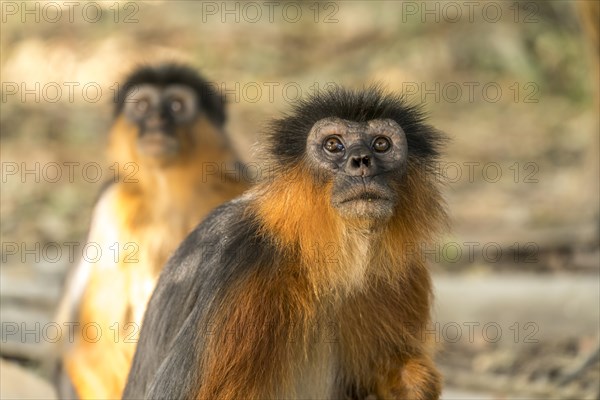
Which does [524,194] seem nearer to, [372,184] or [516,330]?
[516,330]

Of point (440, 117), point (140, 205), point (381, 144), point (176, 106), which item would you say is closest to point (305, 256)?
point (381, 144)

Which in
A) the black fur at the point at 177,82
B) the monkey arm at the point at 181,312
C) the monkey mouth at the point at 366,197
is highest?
the black fur at the point at 177,82

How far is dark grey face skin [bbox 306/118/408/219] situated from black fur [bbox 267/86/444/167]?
81 mm

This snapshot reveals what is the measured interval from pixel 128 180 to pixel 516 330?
4.23 m

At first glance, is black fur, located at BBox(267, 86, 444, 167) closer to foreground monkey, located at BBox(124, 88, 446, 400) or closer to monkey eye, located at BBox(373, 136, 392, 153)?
foreground monkey, located at BBox(124, 88, 446, 400)

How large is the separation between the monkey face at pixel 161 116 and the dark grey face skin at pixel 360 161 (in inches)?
120

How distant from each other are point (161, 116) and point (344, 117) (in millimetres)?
3230

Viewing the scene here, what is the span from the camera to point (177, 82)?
8500mm

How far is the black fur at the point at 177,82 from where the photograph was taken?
27.8 ft

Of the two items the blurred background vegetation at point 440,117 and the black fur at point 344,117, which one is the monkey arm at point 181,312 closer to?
the black fur at point 344,117

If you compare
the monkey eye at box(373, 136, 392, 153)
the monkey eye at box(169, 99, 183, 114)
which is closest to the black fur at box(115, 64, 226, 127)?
the monkey eye at box(169, 99, 183, 114)

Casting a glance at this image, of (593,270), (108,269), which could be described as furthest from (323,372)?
(593,270)

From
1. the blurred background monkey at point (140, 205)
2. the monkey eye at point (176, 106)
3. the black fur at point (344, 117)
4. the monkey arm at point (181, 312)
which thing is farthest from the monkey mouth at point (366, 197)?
the monkey eye at point (176, 106)

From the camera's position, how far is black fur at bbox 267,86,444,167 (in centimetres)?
544
